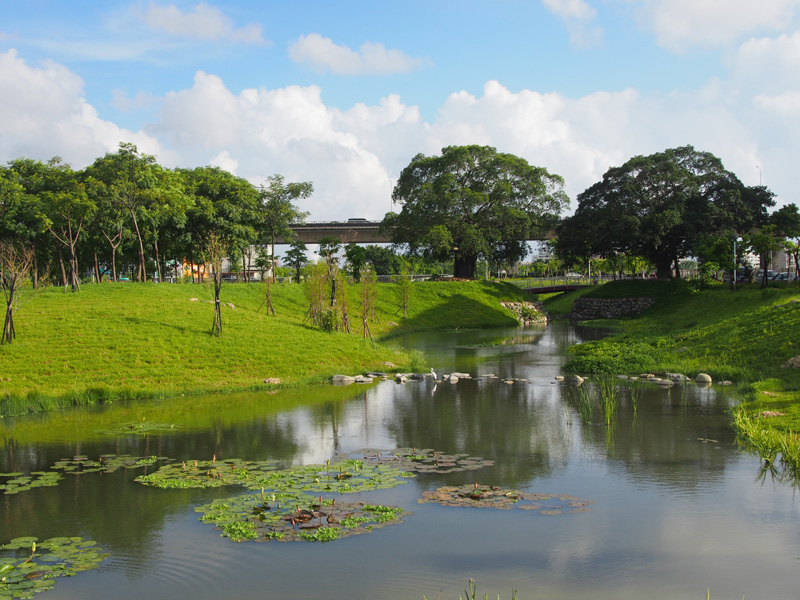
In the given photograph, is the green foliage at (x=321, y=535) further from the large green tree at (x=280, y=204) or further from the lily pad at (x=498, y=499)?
the large green tree at (x=280, y=204)

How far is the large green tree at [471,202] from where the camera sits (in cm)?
6838

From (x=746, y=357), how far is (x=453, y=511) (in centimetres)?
2047

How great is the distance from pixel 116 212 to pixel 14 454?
96.1 feet

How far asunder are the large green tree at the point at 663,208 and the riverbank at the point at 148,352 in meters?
37.3

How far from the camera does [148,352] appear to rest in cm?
Answer: 2823

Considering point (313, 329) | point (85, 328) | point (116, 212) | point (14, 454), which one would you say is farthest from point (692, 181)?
point (14, 454)

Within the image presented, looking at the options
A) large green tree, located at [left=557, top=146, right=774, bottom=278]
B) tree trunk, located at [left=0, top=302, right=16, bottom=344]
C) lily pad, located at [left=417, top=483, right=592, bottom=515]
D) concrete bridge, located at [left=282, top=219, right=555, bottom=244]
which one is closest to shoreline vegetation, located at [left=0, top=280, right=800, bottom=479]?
tree trunk, located at [left=0, top=302, right=16, bottom=344]

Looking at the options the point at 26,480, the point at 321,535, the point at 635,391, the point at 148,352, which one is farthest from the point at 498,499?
the point at 148,352

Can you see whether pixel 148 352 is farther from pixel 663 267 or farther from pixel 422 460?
pixel 663 267

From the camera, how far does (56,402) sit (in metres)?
23.6

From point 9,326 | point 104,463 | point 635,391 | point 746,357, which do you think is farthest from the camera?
point 746,357

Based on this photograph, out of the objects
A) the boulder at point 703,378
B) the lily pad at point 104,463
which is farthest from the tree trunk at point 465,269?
the lily pad at point 104,463

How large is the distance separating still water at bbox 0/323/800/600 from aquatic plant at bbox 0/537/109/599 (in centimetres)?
27

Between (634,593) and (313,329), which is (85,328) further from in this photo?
(634,593)
